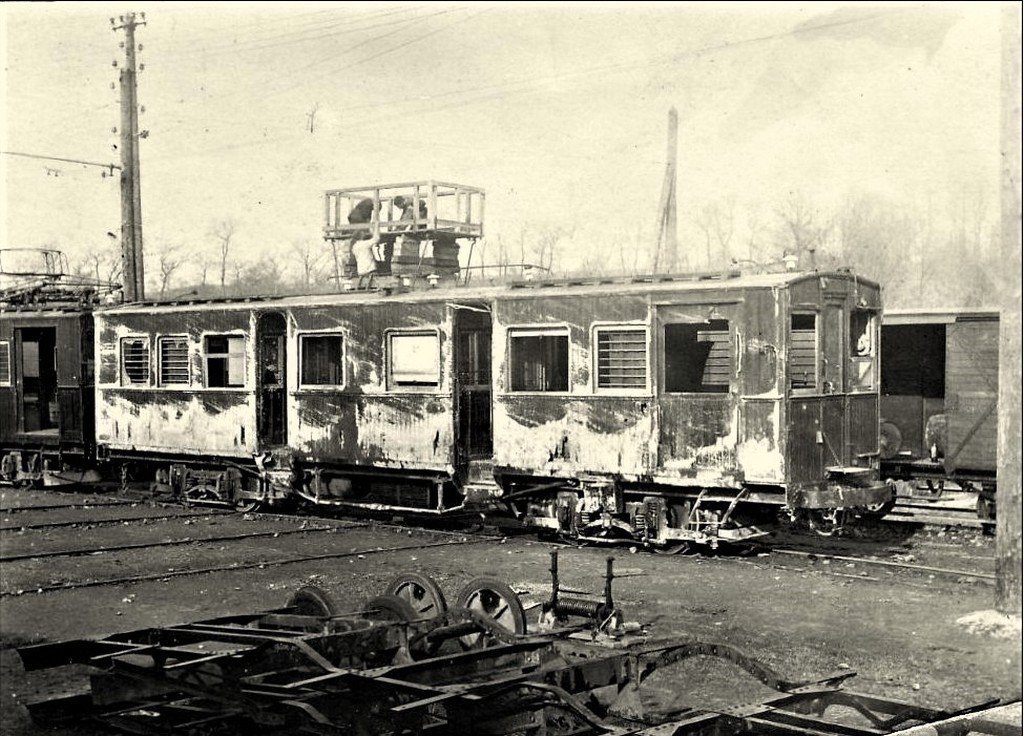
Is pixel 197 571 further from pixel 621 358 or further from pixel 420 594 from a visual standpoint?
pixel 621 358

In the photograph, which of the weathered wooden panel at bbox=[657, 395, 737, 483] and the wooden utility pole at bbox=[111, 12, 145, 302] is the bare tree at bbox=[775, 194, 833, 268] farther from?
the wooden utility pole at bbox=[111, 12, 145, 302]

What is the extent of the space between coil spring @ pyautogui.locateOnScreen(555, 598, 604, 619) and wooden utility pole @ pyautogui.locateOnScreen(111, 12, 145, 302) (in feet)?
14.0

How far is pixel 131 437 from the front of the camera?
16.6 m

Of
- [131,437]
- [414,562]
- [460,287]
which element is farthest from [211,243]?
[131,437]

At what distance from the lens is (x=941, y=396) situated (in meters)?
15.6

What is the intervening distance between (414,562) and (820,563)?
161 inches

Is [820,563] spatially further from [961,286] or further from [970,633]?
[961,286]

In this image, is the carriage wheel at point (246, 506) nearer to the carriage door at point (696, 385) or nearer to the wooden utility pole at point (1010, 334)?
the carriage door at point (696, 385)

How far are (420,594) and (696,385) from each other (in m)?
5.87

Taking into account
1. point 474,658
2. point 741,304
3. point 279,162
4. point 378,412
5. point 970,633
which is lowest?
point 970,633

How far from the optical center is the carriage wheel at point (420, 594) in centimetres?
677

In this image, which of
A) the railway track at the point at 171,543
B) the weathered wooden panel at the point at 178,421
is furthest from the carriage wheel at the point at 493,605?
the weathered wooden panel at the point at 178,421

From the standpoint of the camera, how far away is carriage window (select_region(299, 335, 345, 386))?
47.9ft

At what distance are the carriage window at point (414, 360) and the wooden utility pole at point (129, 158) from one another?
14.2 feet
